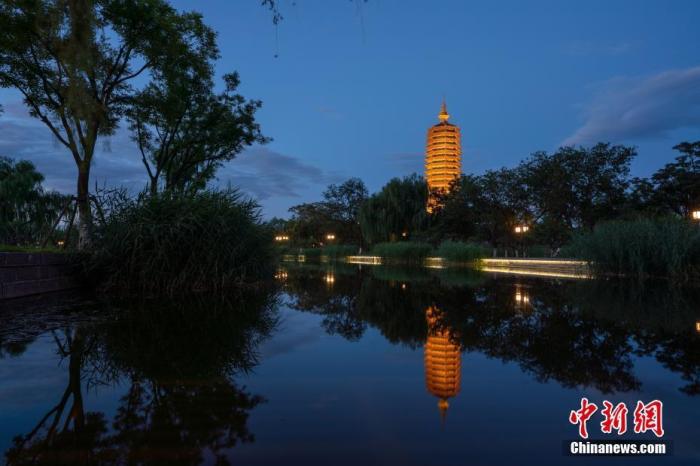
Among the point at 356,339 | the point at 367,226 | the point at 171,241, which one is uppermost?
the point at 367,226

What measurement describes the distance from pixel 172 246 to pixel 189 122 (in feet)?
30.3

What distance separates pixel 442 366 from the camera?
2822 mm

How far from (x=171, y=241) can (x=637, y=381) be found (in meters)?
6.33

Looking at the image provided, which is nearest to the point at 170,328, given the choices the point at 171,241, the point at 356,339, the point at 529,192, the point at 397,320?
the point at 356,339

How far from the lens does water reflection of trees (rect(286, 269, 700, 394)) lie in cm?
278

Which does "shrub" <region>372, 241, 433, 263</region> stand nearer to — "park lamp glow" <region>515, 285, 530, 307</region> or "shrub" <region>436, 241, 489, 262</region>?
"shrub" <region>436, 241, 489, 262</region>

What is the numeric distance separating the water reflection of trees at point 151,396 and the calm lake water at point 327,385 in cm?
1

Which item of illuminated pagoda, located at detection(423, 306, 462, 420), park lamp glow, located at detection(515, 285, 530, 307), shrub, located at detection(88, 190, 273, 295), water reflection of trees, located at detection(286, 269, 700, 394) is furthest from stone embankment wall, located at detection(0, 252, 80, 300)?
park lamp glow, located at detection(515, 285, 530, 307)

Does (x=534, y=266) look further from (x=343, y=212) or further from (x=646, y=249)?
(x=343, y=212)

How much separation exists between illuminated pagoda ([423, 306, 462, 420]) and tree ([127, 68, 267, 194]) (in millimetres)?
11101

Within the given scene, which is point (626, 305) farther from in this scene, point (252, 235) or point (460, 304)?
point (252, 235)

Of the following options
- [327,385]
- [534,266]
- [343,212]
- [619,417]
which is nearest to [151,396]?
[327,385]

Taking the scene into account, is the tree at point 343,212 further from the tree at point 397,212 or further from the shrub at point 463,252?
the shrub at point 463,252

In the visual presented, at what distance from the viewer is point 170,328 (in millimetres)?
3926
